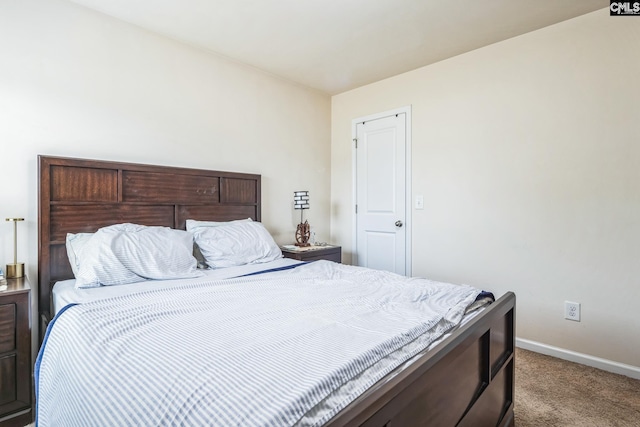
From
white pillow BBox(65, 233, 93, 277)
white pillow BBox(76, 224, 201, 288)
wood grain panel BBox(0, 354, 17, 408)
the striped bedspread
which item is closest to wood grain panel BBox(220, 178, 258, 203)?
white pillow BBox(76, 224, 201, 288)

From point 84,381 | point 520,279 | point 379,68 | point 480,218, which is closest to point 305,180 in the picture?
point 379,68

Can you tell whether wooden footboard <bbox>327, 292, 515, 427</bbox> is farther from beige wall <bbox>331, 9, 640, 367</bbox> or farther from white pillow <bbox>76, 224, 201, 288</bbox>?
white pillow <bbox>76, 224, 201, 288</bbox>

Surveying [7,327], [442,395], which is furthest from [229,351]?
[7,327]

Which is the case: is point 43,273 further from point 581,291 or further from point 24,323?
point 581,291

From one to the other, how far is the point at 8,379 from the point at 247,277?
1.26 metres

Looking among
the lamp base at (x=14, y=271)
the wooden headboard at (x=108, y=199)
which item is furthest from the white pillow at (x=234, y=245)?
the lamp base at (x=14, y=271)

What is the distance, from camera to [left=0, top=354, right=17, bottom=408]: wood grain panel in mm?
1628

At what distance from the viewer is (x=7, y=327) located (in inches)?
64.9

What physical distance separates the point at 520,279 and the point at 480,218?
59 cm

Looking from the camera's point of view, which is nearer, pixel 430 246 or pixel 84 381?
pixel 84 381

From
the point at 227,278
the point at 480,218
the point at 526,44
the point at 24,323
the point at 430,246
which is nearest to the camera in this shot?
the point at 24,323

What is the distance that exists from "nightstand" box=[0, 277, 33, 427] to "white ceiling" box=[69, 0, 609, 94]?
1947mm

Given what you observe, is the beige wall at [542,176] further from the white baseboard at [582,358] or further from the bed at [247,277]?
the bed at [247,277]

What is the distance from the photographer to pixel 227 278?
1989mm
